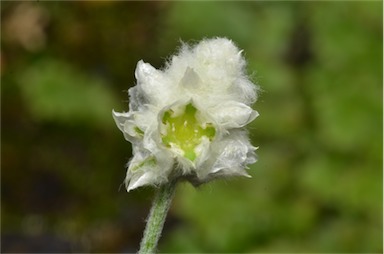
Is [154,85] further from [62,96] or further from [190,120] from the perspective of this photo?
[62,96]

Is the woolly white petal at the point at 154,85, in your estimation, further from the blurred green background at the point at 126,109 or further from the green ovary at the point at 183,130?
the blurred green background at the point at 126,109

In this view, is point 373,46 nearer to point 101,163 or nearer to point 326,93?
point 326,93

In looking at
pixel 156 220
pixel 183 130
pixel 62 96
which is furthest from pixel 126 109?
pixel 156 220

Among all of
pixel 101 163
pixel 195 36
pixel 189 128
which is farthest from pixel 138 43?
pixel 189 128

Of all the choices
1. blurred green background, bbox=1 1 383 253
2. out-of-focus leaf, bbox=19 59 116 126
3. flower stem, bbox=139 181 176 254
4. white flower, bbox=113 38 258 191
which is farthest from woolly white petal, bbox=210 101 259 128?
out-of-focus leaf, bbox=19 59 116 126

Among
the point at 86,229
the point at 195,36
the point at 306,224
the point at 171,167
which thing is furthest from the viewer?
the point at 195,36

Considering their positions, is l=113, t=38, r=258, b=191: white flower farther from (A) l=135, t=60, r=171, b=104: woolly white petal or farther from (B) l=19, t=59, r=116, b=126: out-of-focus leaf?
(B) l=19, t=59, r=116, b=126: out-of-focus leaf
